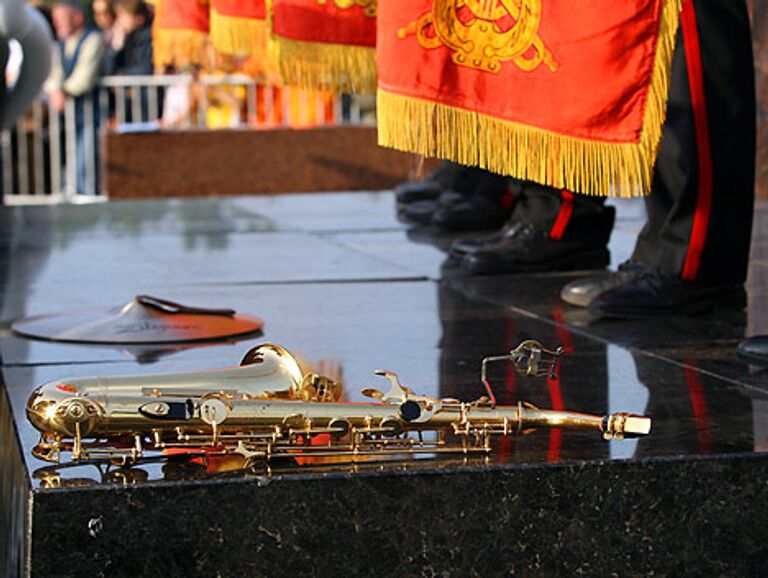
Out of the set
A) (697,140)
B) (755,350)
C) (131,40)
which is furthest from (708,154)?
(131,40)

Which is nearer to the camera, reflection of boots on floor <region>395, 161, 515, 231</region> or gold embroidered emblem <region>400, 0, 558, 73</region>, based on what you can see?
gold embroidered emblem <region>400, 0, 558, 73</region>

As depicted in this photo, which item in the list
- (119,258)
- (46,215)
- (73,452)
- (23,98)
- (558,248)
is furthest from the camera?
(46,215)

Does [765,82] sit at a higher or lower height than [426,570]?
higher

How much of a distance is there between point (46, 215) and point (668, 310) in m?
3.25

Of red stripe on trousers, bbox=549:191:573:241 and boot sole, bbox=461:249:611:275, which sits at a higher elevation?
red stripe on trousers, bbox=549:191:573:241

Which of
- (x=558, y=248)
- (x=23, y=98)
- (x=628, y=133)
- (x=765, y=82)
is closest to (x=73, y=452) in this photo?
(x=628, y=133)

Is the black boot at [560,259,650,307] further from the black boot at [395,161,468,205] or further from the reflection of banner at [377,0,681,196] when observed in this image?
the black boot at [395,161,468,205]

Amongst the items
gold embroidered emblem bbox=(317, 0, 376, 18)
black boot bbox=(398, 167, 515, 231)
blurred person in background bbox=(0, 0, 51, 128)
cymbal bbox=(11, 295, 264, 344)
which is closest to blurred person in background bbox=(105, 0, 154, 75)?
blurred person in background bbox=(0, 0, 51, 128)

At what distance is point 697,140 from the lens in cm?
345

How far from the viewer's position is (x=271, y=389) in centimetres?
217

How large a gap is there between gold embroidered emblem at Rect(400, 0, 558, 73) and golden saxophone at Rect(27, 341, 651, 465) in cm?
114

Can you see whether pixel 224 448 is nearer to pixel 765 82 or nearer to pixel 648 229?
pixel 648 229

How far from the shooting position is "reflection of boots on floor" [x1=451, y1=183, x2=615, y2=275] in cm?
441

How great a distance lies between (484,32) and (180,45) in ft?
11.1
